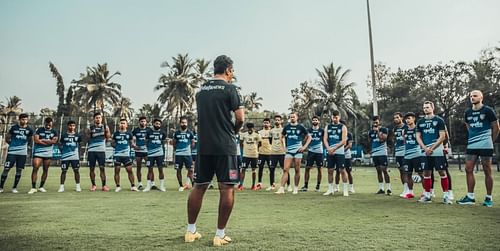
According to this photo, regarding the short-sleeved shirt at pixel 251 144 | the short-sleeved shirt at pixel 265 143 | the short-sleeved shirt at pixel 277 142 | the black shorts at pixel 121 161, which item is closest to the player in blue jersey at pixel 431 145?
the short-sleeved shirt at pixel 277 142

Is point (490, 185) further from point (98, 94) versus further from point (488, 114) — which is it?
point (98, 94)

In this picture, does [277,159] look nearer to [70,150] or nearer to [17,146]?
[70,150]

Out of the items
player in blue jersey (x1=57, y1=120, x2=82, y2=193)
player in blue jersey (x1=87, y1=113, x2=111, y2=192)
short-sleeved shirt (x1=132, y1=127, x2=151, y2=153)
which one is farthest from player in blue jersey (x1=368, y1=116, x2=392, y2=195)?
player in blue jersey (x1=57, y1=120, x2=82, y2=193)

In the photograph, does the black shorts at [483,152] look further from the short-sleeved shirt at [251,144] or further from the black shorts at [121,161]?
the black shorts at [121,161]

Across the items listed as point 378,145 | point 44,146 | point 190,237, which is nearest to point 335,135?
point 378,145

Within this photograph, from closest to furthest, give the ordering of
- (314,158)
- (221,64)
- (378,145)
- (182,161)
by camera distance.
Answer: (221,64)
(378,145)
(314,158)
(182,161)

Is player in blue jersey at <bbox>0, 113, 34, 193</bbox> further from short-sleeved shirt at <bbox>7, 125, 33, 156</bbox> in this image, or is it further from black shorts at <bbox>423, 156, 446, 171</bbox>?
black shorts at <bbox>423, 156, 446, 171</bbox>

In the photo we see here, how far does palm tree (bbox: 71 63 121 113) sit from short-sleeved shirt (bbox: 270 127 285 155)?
38041 millimetres

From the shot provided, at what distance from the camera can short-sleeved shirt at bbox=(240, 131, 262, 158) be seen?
41.2 feet

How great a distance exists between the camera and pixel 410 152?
8820 millimetres

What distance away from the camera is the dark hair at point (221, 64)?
4340 millimetres

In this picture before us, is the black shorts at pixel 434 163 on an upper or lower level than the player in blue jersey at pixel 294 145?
lower

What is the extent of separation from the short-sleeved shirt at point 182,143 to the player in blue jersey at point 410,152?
19.7 feet

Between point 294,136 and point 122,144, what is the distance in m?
4.97
